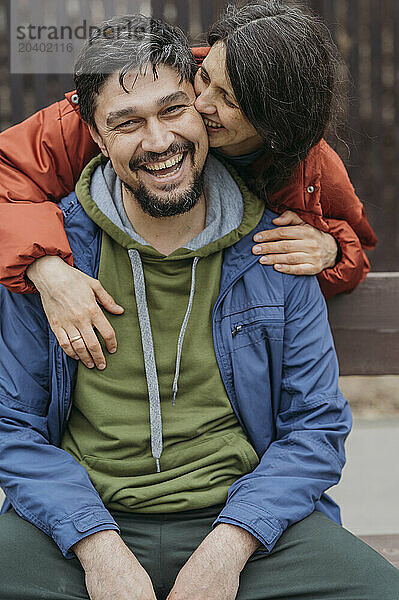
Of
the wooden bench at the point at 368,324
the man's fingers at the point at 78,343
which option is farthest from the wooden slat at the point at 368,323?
the man's fingers at the point at 78,343

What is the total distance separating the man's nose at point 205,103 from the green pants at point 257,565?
1016mm

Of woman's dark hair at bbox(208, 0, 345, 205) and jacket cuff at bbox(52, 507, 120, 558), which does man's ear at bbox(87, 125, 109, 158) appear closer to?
woman's dark hair at bbox(208, 0, 345, 205)

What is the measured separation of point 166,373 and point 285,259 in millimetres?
419

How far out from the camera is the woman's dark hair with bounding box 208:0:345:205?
2.09 metres

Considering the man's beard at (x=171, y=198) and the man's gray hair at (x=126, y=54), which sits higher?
the man's gray hair at (x=126, y=54)

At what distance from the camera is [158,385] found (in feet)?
7.43

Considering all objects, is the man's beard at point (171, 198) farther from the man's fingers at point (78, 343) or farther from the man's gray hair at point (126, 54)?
the man's fingers at point (78, 343)

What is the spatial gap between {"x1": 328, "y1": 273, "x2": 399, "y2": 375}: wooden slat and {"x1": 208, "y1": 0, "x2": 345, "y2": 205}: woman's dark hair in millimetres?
526

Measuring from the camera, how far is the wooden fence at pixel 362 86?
475cm

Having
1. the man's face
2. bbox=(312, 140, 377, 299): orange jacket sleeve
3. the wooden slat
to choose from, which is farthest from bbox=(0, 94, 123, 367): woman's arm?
the wooden slat

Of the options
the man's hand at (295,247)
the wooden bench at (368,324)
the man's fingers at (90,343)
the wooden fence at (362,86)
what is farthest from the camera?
the wooden fence at (362,86)

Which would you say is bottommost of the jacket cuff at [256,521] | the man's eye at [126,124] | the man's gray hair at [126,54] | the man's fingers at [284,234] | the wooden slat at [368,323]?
the jacket cuff at [256,521]

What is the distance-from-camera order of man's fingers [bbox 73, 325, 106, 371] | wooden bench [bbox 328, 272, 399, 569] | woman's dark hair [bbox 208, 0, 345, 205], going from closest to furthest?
1. woman's dark hair [bbox 208, 0, 345, 205]
2. man's fingers [bbox 73, 325, 106, 371]
3. wooden bench [bbox 328, 272, 399, 569]

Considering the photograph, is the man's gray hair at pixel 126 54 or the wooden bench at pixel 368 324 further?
the wooden bench at pixel 368 324
